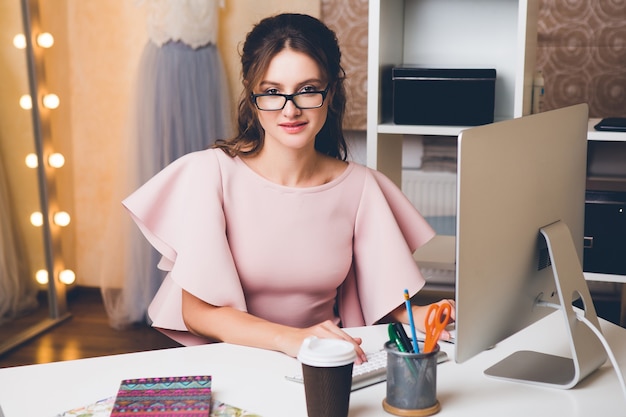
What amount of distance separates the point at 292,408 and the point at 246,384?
115mm

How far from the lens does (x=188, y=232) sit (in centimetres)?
166

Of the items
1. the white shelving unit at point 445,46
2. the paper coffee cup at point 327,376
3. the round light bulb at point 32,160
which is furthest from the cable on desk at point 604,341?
the round light bulb at point 32,160

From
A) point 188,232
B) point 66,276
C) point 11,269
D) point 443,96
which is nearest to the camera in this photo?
point 188,232

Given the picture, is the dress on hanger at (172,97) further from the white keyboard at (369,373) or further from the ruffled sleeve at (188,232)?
the white keyboard at (369,373)

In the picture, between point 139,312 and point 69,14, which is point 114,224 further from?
point 69,14

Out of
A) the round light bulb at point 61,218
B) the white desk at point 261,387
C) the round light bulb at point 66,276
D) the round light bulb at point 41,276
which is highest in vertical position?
the white desk at point 261,387

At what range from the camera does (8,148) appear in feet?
11.1

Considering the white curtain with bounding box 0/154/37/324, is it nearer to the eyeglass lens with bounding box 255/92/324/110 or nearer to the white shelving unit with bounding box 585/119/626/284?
the eyeglass lens with bounding box 255/92/324/110

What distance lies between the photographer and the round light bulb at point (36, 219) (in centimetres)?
361

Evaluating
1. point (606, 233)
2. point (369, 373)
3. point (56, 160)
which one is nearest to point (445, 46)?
point (606, 233)

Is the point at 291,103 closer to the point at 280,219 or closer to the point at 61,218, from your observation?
the point at 280,219

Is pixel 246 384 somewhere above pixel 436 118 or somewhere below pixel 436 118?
below

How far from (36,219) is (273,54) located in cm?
223

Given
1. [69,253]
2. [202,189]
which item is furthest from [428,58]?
[69,253]
